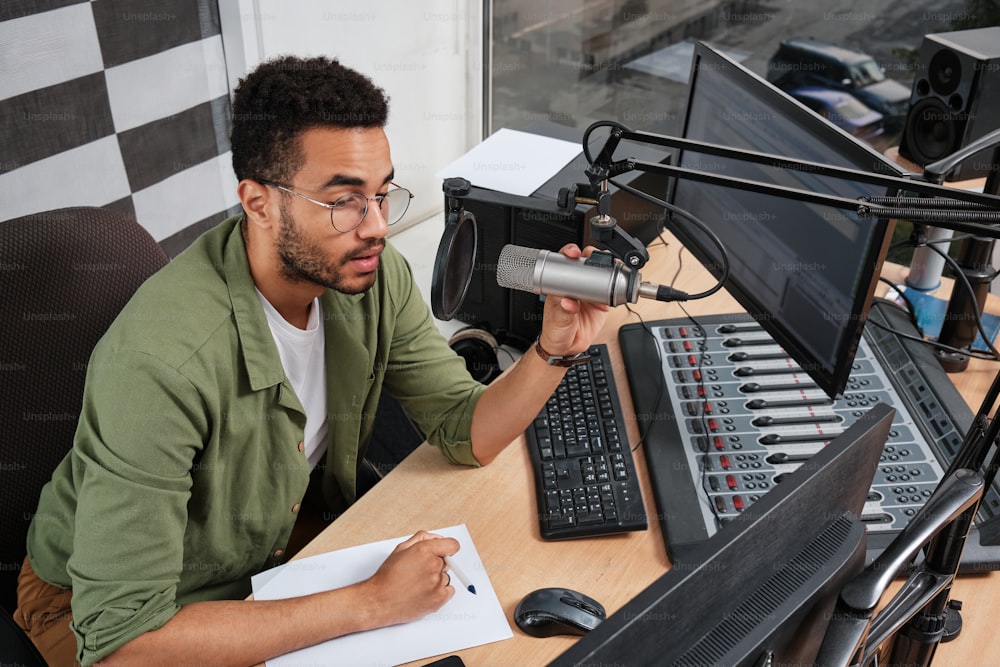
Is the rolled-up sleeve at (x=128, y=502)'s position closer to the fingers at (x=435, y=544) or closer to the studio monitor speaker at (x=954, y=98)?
the fingers at (x=435, y=544)

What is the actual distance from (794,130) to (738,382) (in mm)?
411

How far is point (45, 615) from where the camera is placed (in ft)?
3.92

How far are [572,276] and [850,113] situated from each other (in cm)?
186

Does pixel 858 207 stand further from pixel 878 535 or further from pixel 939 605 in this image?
pixel 878 535

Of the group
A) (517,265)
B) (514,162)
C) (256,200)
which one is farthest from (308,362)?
(514,162)

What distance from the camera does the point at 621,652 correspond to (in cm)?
54

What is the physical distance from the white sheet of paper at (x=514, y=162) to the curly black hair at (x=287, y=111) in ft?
1.70

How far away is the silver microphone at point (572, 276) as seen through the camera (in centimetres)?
90

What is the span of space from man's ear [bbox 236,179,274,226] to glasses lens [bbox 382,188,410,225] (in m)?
0.16

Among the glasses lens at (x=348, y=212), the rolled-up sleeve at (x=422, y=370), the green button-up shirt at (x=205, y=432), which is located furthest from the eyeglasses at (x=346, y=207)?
the rolled-up sleeve at (x=422, y=370)

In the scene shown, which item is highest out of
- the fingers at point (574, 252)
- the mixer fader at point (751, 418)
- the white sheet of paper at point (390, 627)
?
the fingers at point (574, 252)

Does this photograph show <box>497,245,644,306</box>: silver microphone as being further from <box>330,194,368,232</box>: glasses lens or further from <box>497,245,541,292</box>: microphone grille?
<box>330,194,368,232</box>: glasses lens

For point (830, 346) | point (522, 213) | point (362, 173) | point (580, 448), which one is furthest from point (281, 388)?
point (830, 346)

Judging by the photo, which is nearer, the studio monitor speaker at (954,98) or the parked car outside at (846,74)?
the studio monitor speaker at (954,98)
